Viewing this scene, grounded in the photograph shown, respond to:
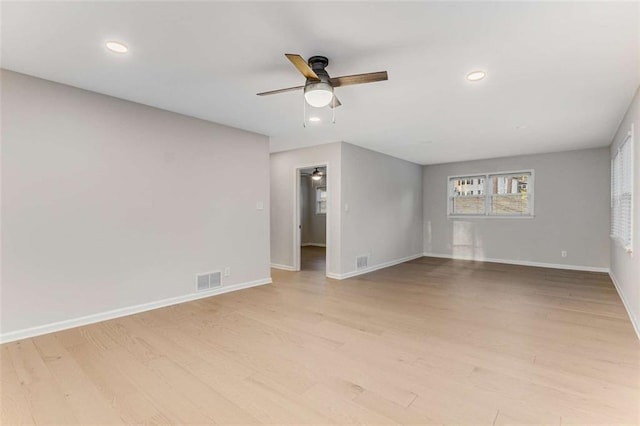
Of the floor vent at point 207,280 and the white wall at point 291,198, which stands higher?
the white wall at point 291,198

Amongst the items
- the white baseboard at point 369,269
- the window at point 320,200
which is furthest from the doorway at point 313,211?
the white baseboard at point 369,269

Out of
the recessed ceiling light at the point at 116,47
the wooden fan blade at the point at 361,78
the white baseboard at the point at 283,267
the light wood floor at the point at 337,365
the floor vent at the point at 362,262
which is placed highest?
the recessed ceiling light at the point at 116,47

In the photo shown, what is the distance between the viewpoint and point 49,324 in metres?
3.07

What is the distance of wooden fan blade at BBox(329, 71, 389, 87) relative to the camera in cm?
237

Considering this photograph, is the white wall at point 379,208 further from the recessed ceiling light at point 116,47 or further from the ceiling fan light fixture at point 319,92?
the recessed ceiling light at point 116,47

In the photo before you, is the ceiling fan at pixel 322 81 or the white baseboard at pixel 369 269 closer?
the ceiling fan at pixel 322 81

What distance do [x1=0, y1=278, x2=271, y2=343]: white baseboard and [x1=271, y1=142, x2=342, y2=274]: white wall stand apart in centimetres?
175

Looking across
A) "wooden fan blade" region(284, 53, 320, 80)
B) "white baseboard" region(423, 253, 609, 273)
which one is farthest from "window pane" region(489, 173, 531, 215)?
"wooden fan blade" region(284, 53, 320, 80)

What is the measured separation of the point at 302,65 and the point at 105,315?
128 inches

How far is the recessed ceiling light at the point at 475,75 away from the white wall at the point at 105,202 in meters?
3.19

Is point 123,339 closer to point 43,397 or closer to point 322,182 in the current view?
point 43,397

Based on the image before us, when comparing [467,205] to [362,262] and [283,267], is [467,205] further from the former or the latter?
[283,267]

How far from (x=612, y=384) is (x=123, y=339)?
387 cm

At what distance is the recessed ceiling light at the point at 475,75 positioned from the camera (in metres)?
2.84
